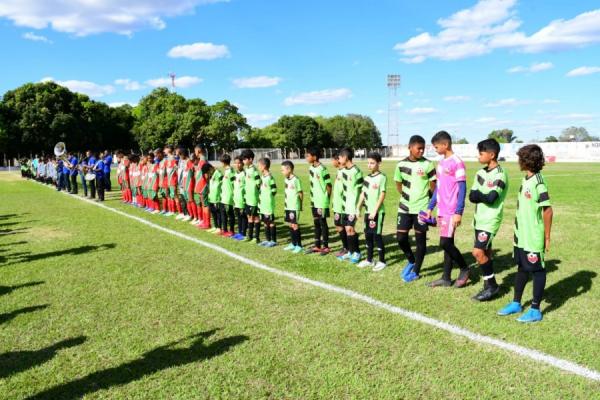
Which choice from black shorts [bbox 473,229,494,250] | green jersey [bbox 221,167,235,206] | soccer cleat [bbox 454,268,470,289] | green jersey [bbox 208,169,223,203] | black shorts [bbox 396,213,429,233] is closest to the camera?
black shorts [bbox 473,229,494,250]

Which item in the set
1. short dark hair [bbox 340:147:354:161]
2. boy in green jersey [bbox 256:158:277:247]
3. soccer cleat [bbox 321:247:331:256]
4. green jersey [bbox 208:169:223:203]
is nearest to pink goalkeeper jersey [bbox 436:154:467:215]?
short dark hair [bbox 340:147:354:161]

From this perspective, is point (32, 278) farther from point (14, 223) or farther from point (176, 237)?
point (14, 223)

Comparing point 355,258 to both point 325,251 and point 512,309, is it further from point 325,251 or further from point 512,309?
point 512,309

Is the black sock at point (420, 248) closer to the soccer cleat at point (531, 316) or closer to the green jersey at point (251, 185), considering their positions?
the soccer cleat at point (531, 316)

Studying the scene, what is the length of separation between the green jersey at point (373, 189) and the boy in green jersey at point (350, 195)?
0.18 m

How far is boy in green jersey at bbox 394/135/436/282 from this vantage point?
6.35 metres

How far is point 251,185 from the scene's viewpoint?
30.7ft

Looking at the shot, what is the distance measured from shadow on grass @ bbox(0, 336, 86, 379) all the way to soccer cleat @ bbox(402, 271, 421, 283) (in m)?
4.11

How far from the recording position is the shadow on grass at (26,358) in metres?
3.93

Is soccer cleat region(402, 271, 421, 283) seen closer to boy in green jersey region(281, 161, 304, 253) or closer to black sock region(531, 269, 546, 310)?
black sock region(531, 269, 546, 310)

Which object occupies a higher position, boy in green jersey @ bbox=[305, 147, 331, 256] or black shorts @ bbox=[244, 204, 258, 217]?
boy in green jersey @ bbox=[305, 147, 331, 256]

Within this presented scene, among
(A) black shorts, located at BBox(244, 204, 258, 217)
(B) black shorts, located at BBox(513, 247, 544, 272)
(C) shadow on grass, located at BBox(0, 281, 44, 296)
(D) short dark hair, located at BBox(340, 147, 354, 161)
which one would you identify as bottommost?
(C) shadow on grass, located at BBox(0, 281, 44, 296)

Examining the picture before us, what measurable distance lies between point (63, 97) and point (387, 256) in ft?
208

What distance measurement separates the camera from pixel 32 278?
6.87m
